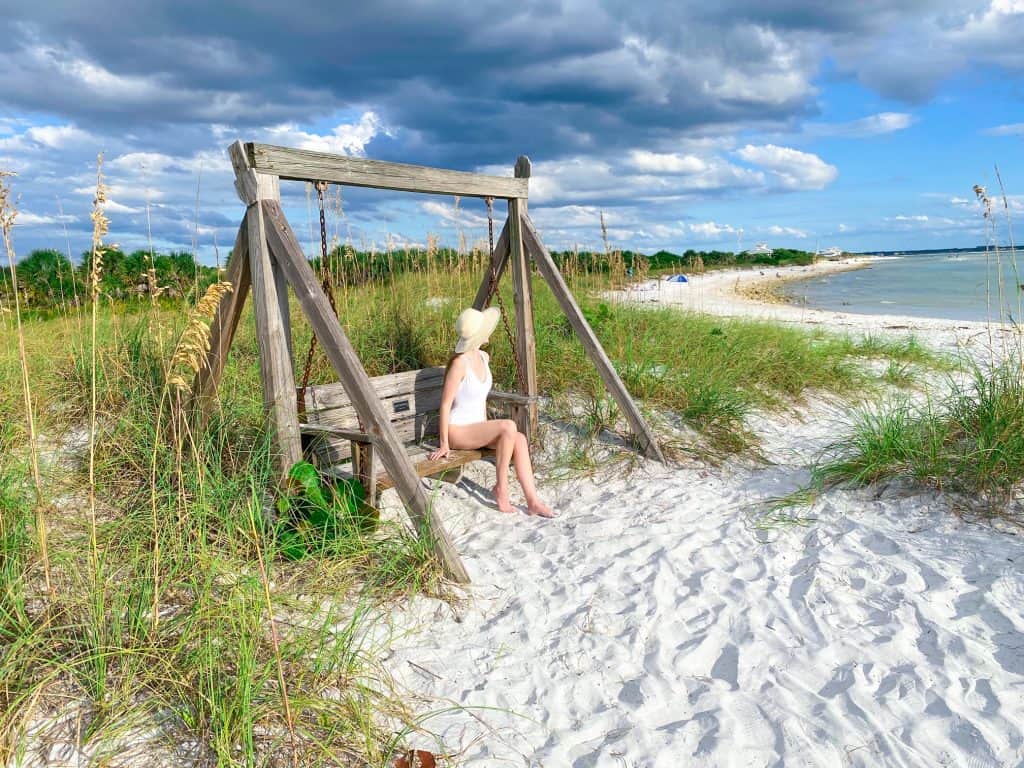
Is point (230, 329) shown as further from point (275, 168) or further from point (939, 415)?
point (939, 415)

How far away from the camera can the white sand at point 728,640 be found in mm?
2459

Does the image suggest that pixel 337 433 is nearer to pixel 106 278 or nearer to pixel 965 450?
pixel 965 450

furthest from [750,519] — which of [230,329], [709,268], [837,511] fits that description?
[709,268]

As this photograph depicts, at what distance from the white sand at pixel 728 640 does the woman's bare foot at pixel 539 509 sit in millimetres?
82

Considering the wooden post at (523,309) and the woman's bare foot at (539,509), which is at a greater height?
the wooden post at (523,309)

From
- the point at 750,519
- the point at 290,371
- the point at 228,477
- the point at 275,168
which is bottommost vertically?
the point at 750,519

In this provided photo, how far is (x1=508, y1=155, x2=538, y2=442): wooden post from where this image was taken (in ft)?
18.0

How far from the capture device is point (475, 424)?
15.3ft

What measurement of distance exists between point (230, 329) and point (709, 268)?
1652 inches

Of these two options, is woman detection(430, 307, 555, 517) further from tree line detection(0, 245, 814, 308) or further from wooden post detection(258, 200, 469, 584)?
tree line detection(0, 245, 814, 308)

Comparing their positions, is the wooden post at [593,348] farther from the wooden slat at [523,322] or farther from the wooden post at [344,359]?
the wooden post at [344,359]

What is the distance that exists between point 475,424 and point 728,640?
2163 millimetres

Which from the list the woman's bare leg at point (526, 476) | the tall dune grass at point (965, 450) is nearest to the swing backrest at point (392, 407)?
the woman's bare leg at point (526, 476)

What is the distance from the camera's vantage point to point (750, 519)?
14.2 ft
